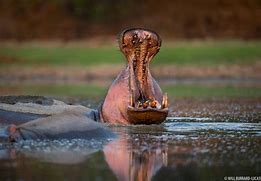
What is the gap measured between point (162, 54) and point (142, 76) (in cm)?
1329

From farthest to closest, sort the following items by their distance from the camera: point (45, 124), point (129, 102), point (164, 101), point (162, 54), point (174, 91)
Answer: point (162, 54) < point (174, 91) < point (129, 102) < point (164, 101) < point (45, 124)

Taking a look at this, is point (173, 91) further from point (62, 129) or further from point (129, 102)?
point (62, 129)

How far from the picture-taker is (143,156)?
24.2 feet

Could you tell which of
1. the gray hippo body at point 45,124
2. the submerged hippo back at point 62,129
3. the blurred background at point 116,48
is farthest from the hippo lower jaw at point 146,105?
the blurred background at point 116,48

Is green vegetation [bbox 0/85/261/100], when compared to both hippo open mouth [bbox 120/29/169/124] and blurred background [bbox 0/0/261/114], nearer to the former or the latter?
blurred background [bbox 0/0/261/114]

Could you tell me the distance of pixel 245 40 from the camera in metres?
25.9

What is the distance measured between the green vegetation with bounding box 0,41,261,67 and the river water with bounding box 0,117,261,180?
12926 mm

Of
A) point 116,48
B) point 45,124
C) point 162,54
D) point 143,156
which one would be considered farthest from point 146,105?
point 162,54

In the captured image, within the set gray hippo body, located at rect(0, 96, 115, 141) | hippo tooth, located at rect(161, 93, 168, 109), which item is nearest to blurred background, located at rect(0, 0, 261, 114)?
hippo tooth, located at rect(161, 93, 168, 109)

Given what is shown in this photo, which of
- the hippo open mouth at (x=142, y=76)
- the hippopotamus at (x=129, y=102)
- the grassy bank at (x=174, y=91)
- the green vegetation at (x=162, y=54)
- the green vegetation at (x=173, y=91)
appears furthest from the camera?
the green vegetation at (x=162, y=54)

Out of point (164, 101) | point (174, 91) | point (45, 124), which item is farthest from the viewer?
point (174, 91)

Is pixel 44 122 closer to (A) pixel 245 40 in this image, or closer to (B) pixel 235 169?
(B) pixel 235 169

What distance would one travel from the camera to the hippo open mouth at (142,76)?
927 centimetres

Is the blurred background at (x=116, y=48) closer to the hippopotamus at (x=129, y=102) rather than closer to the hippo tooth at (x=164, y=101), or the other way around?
the hippopotamus at (x=129, y=102)
